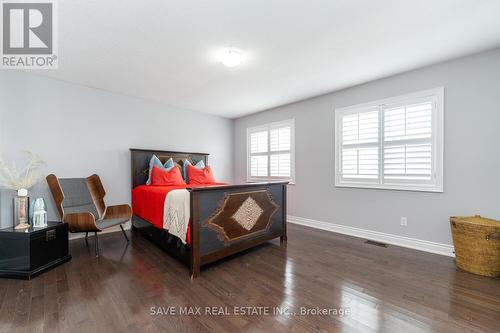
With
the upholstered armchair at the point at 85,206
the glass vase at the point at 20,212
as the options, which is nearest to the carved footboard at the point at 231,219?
the upholstered armchair at the point at 85,206

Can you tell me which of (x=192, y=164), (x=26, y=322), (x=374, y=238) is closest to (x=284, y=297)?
(x=26, y=322)

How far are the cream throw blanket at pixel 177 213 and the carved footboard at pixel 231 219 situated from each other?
14cm

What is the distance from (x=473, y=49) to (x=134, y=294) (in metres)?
4.41

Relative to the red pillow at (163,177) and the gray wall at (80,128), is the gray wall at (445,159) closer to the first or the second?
the red pillow at (163,177)

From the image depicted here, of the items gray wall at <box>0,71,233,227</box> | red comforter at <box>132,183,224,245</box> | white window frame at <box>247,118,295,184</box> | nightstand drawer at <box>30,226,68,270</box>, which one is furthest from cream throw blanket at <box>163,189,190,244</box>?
white window frame at <box>247,118,295,184</box>

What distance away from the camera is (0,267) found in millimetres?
2203

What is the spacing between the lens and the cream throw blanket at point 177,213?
7.43 ft

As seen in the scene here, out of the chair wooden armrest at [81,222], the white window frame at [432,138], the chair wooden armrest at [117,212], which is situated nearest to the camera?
the chair wooden armrest at [81,222]

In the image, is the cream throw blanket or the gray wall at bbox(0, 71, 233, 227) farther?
the gray wall at bbox(0, 71, 233, 227)

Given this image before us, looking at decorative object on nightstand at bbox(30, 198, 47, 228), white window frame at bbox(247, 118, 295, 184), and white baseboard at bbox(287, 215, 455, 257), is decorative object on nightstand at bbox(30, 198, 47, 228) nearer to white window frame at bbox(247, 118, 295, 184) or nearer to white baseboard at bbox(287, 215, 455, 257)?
white window frame at bbox(247, 118, 295, 184)

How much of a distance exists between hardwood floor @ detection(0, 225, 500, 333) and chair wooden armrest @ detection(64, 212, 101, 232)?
35cm

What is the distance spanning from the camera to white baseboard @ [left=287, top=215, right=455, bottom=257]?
2.77 metres

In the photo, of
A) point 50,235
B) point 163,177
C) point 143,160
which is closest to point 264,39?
point 163,177

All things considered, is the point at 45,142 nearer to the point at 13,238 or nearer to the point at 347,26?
the point at 13,238
